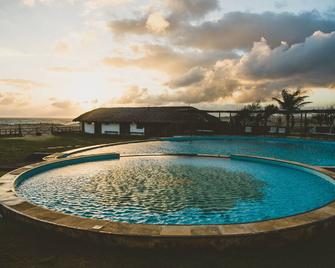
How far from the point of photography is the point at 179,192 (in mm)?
8047

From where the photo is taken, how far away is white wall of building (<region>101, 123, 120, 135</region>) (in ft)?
106

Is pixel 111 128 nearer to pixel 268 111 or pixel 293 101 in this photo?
pixel 268 111

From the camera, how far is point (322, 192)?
8.20 metres

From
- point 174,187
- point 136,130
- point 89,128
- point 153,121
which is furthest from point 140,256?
point 89,128

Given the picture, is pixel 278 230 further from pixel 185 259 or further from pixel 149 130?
pixel 149 130

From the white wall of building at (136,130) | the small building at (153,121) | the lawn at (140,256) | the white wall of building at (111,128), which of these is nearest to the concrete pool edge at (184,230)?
the lawn at (140,256)

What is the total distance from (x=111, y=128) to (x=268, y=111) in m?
18.7

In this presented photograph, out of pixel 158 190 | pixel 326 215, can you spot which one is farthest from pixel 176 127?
pixel 326 215

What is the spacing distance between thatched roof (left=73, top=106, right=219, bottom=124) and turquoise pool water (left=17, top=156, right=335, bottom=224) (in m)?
17.3

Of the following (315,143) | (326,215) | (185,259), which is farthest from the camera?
(315,143)

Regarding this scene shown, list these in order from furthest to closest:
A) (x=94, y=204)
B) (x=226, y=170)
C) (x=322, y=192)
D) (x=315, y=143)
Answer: (x=315, y=143), (x=226, y=170), (x=322, y=192), (x=94, y=204)

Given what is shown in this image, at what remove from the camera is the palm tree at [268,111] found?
31328mm

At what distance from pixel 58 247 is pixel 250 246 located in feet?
9.82

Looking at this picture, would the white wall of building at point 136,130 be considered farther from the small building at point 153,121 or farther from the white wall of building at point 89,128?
the white wall of building at point 89,128
